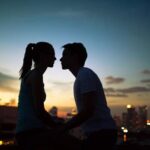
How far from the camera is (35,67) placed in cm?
474

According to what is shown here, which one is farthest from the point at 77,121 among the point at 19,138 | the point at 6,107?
the point at 6,107

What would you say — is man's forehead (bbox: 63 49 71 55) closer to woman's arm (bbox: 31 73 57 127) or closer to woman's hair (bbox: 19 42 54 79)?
woman's hair (bbox: 19 42 54 79)

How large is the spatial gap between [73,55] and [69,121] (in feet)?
2.86

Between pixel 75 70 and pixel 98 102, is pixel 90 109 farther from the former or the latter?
pixel 75 70

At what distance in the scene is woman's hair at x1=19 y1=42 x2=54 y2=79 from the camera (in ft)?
15.5

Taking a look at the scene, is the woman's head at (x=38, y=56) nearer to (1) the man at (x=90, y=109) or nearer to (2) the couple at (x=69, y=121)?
(2) the couple at (x=69, y=121)

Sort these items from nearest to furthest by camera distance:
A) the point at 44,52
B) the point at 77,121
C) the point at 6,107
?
the point at 77,121 < the point at 44,52 < the point at 6,107

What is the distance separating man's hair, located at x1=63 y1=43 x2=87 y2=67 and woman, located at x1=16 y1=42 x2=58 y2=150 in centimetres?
27

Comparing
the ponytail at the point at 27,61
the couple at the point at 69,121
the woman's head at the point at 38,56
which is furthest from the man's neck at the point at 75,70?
the ponytail at the point at 27,61

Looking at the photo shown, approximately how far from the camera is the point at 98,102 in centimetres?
436

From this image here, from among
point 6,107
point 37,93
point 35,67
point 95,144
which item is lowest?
point 95,144

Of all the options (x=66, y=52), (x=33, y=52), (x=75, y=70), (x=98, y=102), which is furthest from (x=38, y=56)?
(x=98, y=102)

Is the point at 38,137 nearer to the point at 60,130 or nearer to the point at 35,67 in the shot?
the point at 60,130

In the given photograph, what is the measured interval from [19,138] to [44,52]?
110 cm
